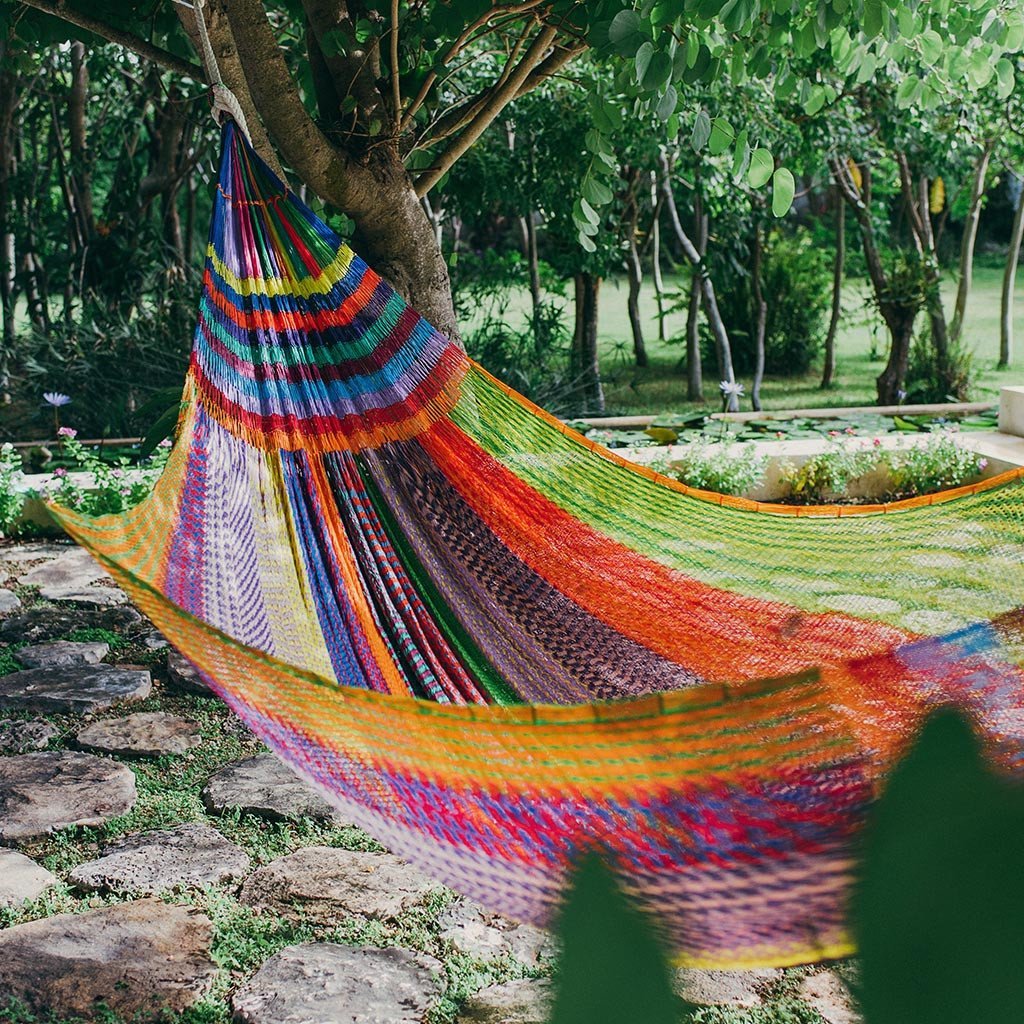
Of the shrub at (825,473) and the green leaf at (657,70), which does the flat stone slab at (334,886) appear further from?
the shrub at (825,473)

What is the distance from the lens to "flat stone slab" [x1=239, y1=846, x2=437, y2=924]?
144 cm

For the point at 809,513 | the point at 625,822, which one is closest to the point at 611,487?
the point at 809,513

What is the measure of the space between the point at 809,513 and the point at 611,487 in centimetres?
32

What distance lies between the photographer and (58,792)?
173cm

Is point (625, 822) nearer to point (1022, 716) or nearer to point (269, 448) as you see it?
point (1022, 716)

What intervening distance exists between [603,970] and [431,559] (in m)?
1.45

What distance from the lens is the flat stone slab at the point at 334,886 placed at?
4.73 feet

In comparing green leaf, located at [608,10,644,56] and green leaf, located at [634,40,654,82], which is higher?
green leaf, located at [608,10,644,56]

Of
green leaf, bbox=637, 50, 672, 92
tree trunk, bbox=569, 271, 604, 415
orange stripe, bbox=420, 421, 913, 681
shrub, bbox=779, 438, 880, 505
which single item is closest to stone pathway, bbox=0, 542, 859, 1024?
orange stripe, bbox=420, 421, 913, 681

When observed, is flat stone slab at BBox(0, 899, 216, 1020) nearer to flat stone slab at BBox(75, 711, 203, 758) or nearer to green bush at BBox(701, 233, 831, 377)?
flat stone slab at BBox(75, 711, 203, 758)

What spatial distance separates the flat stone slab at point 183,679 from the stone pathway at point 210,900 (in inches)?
1.6

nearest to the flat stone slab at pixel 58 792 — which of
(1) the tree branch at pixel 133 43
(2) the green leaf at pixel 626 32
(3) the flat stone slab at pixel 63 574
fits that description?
(3) the flat stone slab at pixel 63 574

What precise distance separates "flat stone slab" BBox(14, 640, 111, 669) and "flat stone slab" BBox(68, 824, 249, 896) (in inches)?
28.5

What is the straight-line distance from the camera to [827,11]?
1.69 metres
